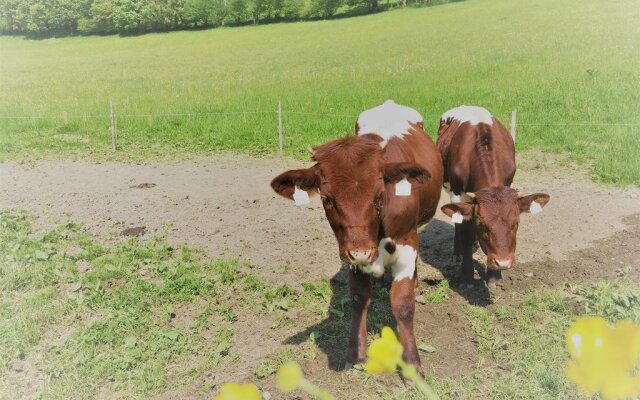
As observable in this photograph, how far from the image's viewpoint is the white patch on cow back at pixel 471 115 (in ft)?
20.2

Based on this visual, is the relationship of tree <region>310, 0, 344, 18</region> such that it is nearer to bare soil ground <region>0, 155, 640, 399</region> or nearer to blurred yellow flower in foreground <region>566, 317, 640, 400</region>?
bare soil ground <region>0, 155, 640, 399</region>

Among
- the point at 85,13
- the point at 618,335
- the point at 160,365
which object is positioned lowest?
the point at 160,365

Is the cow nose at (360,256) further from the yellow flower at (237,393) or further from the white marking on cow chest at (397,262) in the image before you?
the yellow flower at (237,393)

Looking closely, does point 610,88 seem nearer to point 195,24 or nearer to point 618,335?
point 618,335

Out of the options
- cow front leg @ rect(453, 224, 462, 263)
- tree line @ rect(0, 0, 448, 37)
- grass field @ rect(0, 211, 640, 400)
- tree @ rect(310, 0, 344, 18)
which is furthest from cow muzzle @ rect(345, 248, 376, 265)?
tree @ rect(310, 0, 344, 18)

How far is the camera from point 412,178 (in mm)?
3791

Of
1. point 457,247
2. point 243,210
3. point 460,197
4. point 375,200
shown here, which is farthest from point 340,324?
point 243,210

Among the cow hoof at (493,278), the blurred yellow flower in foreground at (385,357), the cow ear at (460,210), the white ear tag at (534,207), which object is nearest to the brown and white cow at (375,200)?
the cow ear at (460,210)

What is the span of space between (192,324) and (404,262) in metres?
2.29

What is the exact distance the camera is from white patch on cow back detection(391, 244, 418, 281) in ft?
13.9

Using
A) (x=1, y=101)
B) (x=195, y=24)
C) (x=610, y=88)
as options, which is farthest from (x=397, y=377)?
(x=195, y=24)

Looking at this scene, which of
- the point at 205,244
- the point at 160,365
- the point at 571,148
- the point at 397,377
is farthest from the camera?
the point at 571,148

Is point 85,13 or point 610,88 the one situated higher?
point 85,13

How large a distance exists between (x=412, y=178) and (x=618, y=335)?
3.26 m
